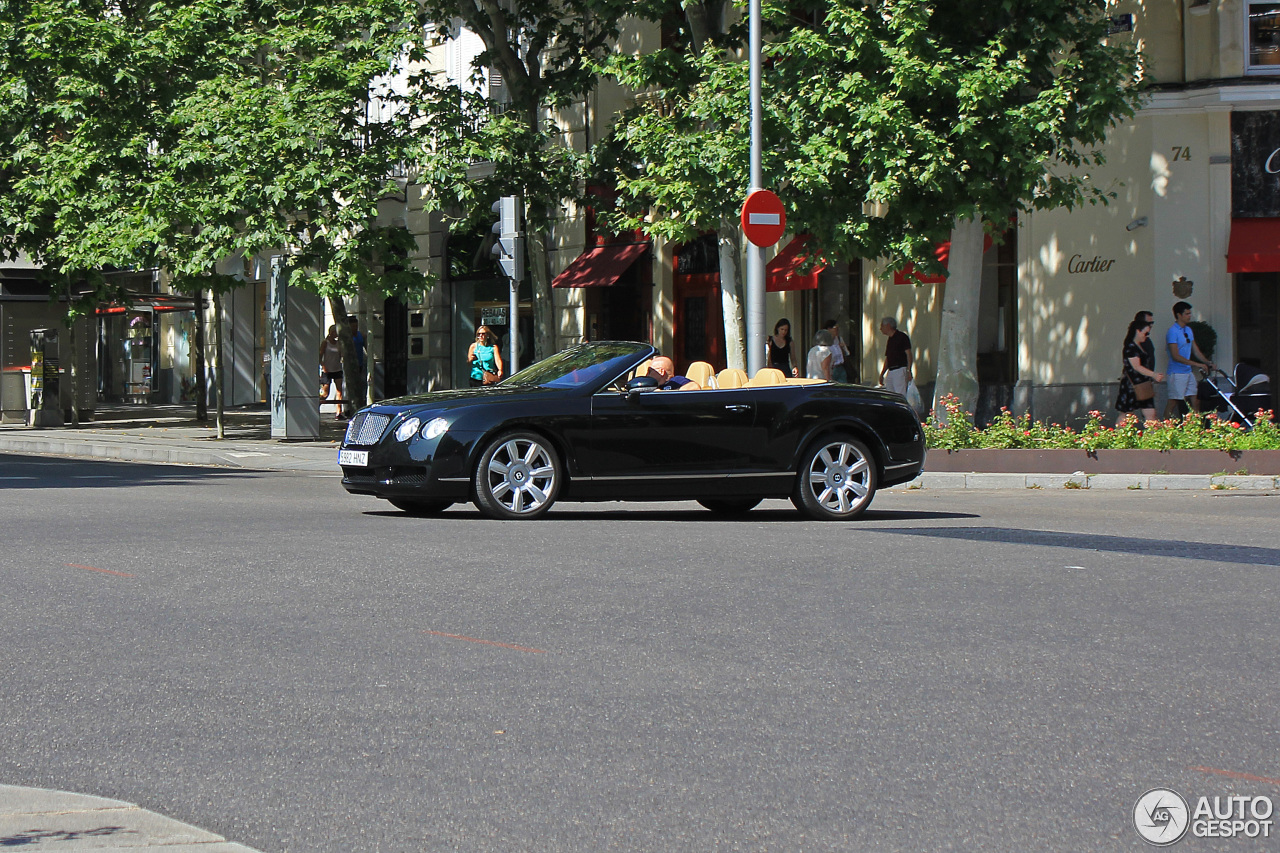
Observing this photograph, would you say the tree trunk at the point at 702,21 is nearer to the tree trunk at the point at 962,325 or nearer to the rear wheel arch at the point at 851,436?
the tree trunk at the point at 962,325

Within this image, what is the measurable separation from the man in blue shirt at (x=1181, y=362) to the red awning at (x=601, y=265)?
10.9 metres

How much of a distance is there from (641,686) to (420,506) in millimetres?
7491

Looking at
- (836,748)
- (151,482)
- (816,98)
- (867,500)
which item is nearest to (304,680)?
(836,748)

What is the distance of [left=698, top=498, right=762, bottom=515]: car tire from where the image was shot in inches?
511

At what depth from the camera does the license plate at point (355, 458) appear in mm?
11961

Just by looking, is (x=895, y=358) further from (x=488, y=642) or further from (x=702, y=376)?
(x=488, y=642)

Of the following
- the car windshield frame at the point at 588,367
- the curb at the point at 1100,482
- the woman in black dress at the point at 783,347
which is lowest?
the curb at the point at 1100,482

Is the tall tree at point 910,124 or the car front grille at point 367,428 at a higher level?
the tall tree at point 910,124

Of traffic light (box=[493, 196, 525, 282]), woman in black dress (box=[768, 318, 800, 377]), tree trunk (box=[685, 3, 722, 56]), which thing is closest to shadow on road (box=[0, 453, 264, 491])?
traffic light (box=[493, 196, 525, 282])

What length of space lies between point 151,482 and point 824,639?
11467mm

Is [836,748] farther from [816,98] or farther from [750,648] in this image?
[816,98]

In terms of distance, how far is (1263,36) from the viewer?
2291 centimetres
